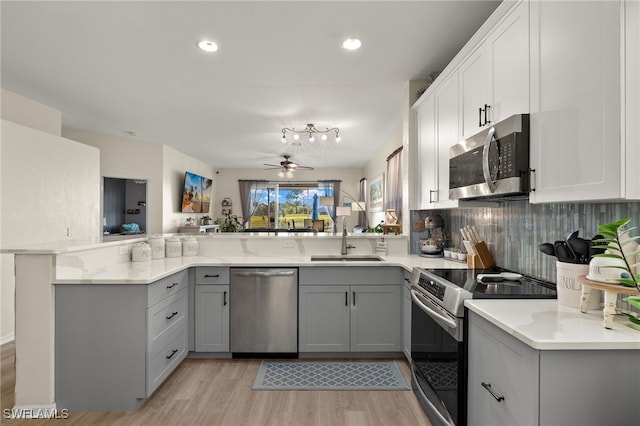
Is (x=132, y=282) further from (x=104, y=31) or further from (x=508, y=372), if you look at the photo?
(x=508, y=372)

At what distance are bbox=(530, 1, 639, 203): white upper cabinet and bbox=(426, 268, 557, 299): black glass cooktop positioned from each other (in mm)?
449

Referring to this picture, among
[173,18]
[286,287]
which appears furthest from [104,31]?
[286,287]

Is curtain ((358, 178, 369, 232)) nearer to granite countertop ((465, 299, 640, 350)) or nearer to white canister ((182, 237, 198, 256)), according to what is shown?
white canister ((182, 237, 198, 256))

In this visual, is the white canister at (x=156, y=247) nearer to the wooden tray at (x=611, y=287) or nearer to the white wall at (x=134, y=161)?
the wooden tray at (x=611, y=287)

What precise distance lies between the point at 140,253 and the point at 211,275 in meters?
0.63

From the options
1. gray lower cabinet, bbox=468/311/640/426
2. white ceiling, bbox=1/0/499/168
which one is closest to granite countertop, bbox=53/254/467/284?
gray lower cabinet, bbox=468/311/640/426

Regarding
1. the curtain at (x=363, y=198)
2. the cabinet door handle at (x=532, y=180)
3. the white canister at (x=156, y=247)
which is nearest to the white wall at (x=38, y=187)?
the white canister at (x=156, y=247)

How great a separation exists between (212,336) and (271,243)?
3.38 feet

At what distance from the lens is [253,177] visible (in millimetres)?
9977

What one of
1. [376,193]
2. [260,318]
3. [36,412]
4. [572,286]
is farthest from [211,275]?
[376,193]

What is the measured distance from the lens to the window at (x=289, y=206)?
10125 millimetres

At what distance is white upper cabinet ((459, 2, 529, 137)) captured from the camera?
64.9 inches

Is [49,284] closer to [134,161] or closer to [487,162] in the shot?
[487,162]

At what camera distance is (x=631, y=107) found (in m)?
1.08
